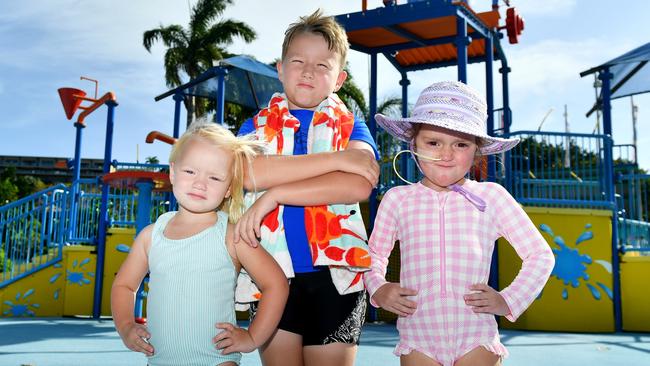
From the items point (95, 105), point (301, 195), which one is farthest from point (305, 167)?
point (95, 105)

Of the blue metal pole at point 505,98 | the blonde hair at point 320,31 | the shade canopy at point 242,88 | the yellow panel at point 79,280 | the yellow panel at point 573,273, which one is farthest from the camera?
the shade canopy at point 242,88

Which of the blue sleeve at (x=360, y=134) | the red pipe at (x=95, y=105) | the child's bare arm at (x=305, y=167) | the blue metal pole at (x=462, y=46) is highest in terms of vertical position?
the blue metal pole at (x=462, y=46)

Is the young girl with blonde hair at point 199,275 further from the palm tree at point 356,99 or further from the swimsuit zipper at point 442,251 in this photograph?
the palm tree at point 356,99

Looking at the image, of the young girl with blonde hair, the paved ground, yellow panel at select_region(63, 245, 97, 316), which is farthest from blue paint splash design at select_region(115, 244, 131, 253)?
the young girl with blonde hair

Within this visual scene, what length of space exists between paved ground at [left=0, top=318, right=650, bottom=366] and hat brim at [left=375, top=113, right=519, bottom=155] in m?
3.33

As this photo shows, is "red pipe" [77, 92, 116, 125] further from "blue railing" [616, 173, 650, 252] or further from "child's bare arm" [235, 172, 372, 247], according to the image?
"child's bare arm" [235, 172, 372, 247]

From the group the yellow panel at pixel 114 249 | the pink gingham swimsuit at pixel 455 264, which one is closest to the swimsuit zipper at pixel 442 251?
the pink gingham swimsuit at pixel 455 264

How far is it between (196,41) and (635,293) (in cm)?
2128

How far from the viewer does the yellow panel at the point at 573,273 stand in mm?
8742

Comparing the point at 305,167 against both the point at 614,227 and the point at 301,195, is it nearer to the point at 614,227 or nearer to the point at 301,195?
the point at 301,195

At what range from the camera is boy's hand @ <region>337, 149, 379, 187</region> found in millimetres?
1730

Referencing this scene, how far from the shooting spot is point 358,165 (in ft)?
5.71

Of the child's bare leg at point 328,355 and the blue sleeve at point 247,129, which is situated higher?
the blue sleeve at point 247,129

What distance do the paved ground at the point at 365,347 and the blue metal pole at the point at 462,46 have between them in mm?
3683
